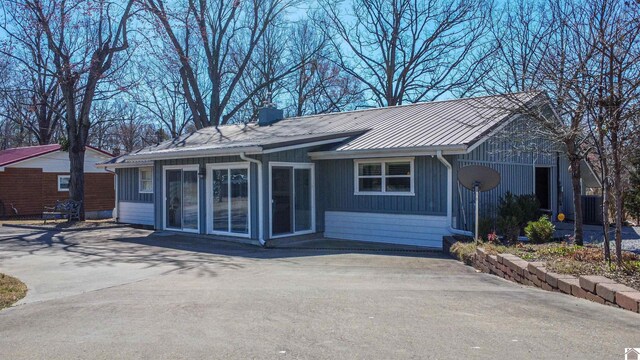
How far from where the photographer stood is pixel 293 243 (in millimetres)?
14719

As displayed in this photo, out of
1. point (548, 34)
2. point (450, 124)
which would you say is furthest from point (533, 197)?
point (548, 34)

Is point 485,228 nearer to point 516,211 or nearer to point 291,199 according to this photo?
point 516,211

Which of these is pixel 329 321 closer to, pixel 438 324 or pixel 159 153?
pixel 438 324

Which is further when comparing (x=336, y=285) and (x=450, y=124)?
(x=450, y=124)

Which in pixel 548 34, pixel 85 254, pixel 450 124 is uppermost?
pixel 548 34

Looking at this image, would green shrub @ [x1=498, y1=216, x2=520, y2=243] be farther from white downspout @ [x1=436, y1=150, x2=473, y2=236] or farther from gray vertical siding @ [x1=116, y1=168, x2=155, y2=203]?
gray vertical siding @ [x1=116, y1=168, x2=155, y2=203]

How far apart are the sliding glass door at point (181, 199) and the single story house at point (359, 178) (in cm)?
3

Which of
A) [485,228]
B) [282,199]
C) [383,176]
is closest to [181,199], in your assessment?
[282,199]

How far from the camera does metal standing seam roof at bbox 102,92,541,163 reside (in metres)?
13.3

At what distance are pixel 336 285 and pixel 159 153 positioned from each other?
10127 mm

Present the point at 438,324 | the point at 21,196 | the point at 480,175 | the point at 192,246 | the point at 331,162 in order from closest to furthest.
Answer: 1. the point at 438,324
2. the point at 480,175
3. the point at 192,246
4. the point at 331,162
5. the point at 21,196

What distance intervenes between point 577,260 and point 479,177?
336cm

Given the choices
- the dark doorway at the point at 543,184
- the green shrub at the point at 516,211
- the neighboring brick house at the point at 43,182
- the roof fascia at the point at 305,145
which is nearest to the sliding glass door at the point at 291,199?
the roof fascia at the point at 305,145

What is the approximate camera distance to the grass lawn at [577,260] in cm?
750
